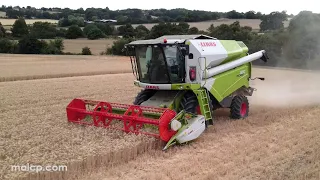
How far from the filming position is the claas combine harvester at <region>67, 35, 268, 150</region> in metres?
6.34

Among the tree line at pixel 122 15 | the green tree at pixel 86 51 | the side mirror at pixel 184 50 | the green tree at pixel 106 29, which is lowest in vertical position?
the green tree at pixel 86 51

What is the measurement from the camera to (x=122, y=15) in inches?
2795

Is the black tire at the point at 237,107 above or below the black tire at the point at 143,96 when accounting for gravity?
below

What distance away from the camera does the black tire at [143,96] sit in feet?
25.8

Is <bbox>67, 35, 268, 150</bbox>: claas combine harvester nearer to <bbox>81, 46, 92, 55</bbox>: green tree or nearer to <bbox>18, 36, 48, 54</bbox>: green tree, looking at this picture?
<bbox>81, 46, 92, 55</bbox>: green tree

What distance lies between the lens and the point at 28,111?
9.18m

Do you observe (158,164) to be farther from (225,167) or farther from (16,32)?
(16,32)

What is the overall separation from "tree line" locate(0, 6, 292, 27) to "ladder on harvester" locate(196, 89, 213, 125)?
5187 cm

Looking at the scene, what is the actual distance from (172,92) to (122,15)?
65611mm

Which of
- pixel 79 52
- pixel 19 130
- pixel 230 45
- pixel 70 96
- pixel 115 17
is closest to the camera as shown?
pixel 19 130

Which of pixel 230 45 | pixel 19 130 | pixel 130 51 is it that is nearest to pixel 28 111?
pixel 19 130

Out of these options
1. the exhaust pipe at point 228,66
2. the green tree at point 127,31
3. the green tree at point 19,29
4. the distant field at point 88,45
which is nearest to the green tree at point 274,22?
the green tree at point 127,31

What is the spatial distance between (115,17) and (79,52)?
1234 inches

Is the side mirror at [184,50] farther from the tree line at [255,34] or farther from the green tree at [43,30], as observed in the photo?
the green tree at [43,30]
